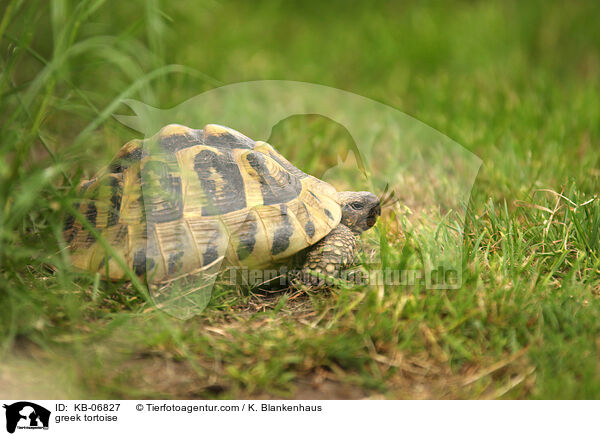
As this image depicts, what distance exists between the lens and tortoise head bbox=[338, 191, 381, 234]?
2742 millimetres

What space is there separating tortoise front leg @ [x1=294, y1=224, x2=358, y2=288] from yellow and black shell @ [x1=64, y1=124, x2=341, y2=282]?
7 centimetres

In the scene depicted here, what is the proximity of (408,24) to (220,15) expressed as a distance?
2.35m

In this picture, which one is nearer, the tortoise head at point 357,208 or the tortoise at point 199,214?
the tortoise at point 199,214

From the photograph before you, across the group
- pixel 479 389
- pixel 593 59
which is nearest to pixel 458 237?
pixel 479 389

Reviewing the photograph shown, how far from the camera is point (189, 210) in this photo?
94.3 inches

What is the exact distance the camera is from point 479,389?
1.89 m

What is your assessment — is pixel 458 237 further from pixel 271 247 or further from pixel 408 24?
pixel 408 24
